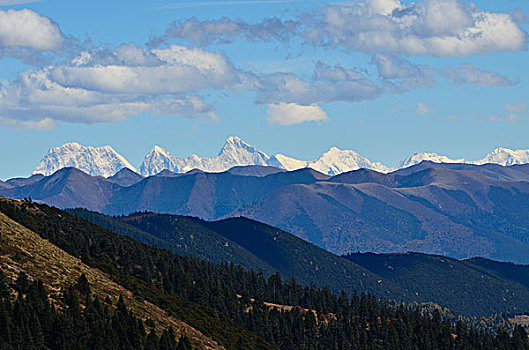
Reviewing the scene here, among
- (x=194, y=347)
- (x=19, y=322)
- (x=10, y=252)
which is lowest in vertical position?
(x=194, y=347)

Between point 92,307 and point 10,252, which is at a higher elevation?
point 10,252

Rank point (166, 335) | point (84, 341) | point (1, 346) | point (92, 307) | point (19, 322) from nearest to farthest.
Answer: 1. point (1, 346)
2. point (19, 322)
3. point (84, 341)
4. point (92, 307)
5. point (166, 335)

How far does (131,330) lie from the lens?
173 meters

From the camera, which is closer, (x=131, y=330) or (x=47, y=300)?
(x=47, y=300)

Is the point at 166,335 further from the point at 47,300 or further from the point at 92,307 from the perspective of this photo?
the point at 47,300

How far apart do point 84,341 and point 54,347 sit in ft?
26.7

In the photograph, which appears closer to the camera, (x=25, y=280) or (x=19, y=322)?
(x=19, y=322)

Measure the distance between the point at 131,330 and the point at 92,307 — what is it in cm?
1109

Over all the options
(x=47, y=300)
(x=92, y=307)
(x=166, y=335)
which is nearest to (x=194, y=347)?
(x=166, y=335)

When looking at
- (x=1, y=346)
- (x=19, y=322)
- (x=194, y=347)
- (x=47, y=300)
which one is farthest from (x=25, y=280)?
(x=194, y=347)

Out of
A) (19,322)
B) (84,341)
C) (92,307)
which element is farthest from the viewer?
(92,307)

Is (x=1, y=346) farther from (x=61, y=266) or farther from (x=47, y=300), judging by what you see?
Answer: (x=61, y=266)

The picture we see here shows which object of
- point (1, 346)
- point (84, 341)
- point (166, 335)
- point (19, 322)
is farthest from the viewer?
point (166, 335)

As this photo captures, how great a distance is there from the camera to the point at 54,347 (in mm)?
147500
